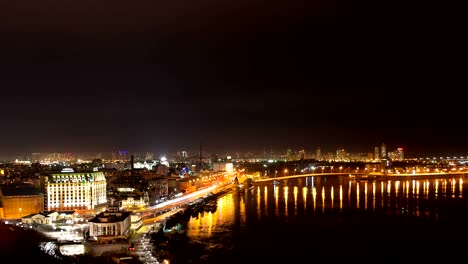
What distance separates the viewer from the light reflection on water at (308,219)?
10812 millimetres

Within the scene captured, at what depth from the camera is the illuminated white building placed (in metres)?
14.7

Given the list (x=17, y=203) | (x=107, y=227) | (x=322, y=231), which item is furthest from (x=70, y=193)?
(x=322, y=231)

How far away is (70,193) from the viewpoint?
14766mm

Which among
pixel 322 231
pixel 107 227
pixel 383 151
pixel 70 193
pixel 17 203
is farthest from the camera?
pixel 383 151

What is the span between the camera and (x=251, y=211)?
16219mm

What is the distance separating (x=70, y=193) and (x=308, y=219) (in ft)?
21.2

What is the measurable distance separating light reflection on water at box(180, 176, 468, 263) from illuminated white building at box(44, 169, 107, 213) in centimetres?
296

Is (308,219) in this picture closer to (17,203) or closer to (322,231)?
(322,231)

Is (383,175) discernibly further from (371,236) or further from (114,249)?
(114,249)

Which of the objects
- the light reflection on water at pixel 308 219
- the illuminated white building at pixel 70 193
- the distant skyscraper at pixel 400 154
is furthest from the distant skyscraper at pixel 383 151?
the illuminated white building at pixel 70 193

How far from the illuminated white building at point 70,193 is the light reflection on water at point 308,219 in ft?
9.72

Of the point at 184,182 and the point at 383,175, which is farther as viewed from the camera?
the point at 383,175

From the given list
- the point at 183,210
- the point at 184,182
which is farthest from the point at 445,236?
the point at 184,182

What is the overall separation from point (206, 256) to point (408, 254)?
12.6ft
